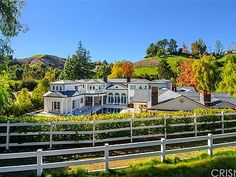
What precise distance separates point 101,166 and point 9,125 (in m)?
5.02

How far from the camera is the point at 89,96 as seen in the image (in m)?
69.5

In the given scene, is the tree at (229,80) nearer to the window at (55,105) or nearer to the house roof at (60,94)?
the house roof at (60,94)

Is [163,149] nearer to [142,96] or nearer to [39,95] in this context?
[142,96]

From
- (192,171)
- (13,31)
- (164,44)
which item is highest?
(164,44)

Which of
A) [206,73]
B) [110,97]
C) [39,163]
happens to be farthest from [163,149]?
[206,73]

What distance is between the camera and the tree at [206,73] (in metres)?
72.9

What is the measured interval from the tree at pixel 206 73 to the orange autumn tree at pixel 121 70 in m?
43.1

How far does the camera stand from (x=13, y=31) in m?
16.8

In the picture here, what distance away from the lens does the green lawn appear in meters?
11.1

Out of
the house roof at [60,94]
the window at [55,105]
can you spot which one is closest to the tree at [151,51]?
the house roof at [60,94]

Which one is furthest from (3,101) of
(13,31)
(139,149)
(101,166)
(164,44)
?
(164,44)

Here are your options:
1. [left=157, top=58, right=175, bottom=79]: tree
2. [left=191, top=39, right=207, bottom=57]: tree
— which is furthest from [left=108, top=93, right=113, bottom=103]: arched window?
[left=191, top=39, right=207, bottom=57]: tree

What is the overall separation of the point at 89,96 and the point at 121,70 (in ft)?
156

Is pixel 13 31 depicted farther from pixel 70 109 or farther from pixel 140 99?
pixel 70 109
